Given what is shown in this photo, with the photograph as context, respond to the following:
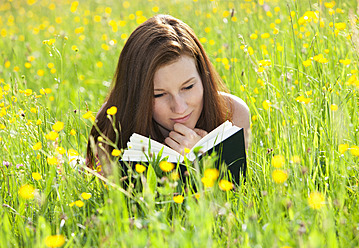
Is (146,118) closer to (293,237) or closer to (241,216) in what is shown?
(241,216)

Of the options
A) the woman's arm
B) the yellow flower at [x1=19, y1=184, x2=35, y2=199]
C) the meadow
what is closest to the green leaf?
the meadow

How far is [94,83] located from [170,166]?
2452 mm

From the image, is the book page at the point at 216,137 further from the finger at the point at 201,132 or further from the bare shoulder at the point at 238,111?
the bare shoulder at the point at 238,111

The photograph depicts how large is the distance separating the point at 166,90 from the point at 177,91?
0.05 m

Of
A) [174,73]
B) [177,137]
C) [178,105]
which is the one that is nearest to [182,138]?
[177,137]

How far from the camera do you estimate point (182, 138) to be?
2.05 meters

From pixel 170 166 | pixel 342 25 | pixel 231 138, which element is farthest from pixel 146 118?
pixel 342 25

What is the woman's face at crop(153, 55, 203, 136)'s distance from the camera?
199 centimetres

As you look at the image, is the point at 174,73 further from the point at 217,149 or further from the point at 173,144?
the point at 217,149

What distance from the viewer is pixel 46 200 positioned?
5.25 feet

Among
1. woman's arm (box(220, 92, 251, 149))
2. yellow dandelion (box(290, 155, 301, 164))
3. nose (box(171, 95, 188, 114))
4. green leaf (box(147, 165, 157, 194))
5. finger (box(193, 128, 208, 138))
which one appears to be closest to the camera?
yellow dandelion (box(290, 155, 301, 164))

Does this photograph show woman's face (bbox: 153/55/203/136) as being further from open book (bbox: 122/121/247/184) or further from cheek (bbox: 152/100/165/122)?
open book (bbox: 122/121/247/184)

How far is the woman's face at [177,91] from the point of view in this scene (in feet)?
6.52

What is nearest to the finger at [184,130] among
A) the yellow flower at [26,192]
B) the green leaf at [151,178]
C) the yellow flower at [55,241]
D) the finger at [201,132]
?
the finger at [201,132]
